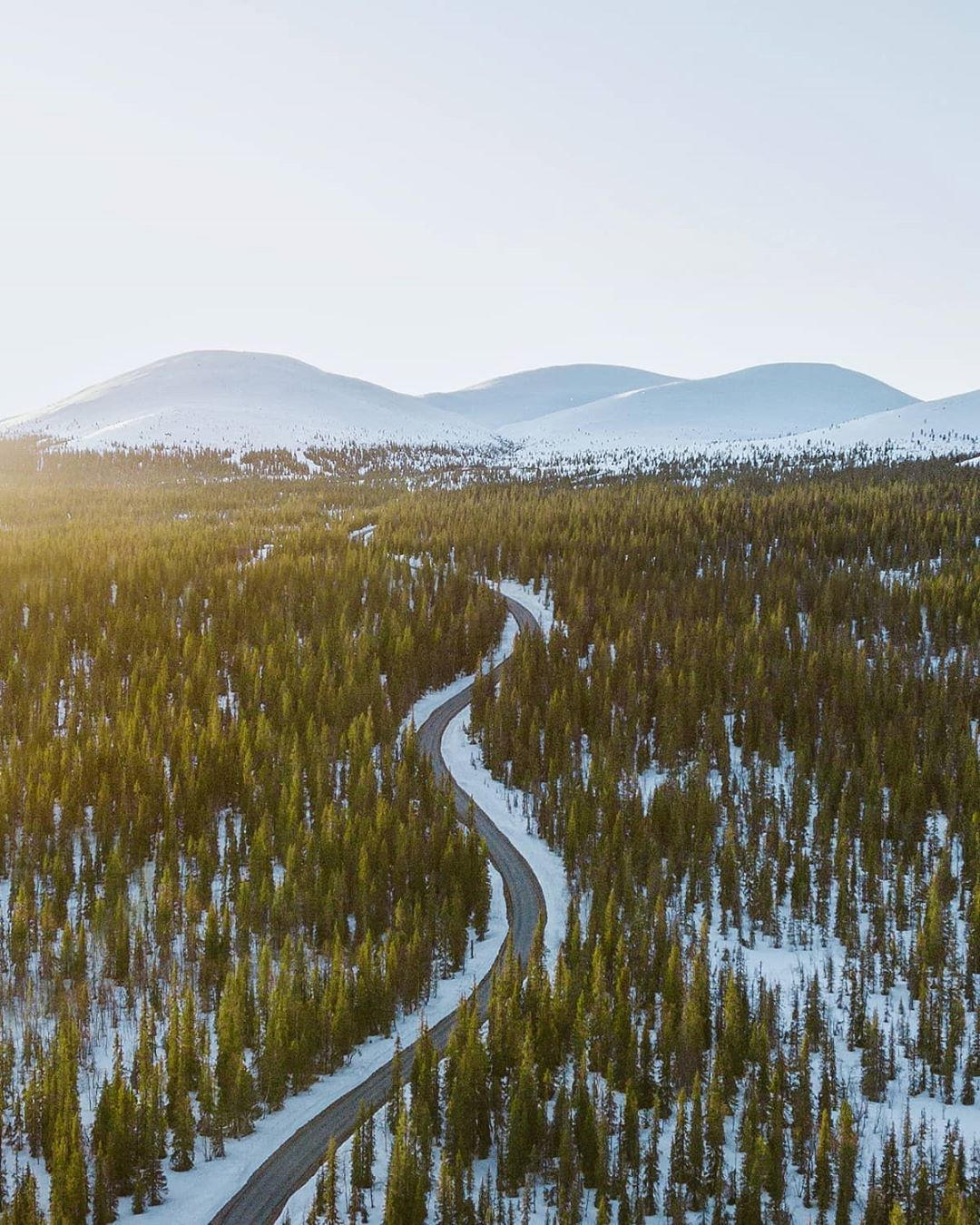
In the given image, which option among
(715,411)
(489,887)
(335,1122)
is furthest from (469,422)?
(335,1122)

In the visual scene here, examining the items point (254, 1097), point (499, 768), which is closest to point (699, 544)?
point (499, 768)

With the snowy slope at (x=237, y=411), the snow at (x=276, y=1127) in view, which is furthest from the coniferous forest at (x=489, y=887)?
the snowy slope at (x=237, y=411)

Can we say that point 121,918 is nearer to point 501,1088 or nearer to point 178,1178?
point 178,1178

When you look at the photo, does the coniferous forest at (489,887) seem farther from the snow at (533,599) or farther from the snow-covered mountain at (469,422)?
the snow-covered mountain at (469,422)

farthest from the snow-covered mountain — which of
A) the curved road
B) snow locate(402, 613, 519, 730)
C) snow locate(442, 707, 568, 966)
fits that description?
the curved road

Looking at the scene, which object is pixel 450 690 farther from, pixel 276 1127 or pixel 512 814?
pixel 276 1127
